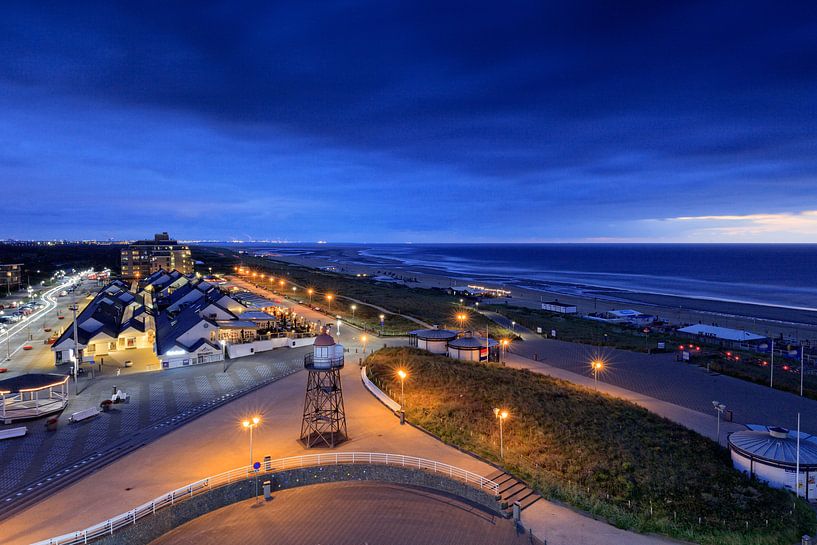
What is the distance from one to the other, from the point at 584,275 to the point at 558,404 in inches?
4600

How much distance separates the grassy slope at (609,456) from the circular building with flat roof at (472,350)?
5771mm

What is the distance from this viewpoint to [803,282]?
10362 centimetres

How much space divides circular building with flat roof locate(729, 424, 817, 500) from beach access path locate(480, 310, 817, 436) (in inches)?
158

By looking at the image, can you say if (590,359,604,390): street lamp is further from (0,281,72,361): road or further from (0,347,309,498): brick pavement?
(0,281,72,361): road

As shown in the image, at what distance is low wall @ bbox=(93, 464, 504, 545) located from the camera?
13.1 m

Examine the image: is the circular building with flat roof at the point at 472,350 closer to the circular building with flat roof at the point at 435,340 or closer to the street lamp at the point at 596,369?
the circular building with flat roof at the point at 435,340

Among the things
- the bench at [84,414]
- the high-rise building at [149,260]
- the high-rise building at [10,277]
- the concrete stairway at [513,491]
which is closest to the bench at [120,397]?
the bench at [84,414]

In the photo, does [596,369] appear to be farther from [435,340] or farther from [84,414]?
[84,414]

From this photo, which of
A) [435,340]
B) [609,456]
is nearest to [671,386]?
[609,456]

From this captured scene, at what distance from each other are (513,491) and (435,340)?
20684 mm

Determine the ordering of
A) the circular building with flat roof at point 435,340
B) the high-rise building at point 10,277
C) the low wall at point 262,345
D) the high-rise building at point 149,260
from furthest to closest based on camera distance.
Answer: the high-rise building at point 149,260 < the high-rise building at point 10,277 < the circular building with flat roof at point 435,340 < the low wall at point 262,345

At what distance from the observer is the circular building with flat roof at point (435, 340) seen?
117 feet

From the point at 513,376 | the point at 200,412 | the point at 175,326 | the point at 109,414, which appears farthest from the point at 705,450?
the point at 175,326

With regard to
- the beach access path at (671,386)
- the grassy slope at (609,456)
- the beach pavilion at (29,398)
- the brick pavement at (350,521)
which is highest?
the beach pavilion at (29,398)
